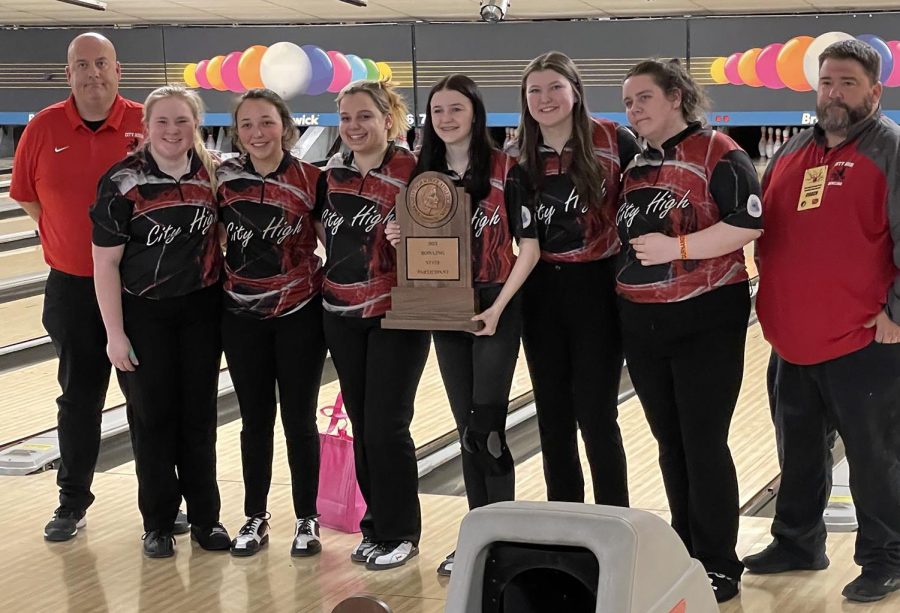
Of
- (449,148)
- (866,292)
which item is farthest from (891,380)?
(449,148)

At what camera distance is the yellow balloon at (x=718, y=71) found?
7.19 metres

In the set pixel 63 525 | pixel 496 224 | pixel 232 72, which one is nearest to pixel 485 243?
pixel 496 224

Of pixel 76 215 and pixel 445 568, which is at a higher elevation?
pixel 76 215

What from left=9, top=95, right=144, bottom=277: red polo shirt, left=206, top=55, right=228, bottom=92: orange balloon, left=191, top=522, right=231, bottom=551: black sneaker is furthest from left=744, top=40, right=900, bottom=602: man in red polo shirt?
left=206, top=55, right=228, bottom=92: orange balloon

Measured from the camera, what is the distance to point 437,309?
2.50m

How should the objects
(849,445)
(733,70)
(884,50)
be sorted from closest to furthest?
1. (849,445)
2. (884,50)
3. (733,70)

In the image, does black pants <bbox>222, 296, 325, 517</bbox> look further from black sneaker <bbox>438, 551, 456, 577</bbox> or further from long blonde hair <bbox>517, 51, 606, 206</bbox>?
long blonde hair <bbox>517, 51, 606, 206</bbox>

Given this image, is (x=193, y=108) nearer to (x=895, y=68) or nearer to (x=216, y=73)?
(x=895, y=68)

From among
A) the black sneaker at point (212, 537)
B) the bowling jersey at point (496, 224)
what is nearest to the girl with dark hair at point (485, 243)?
the bowling jersey at point (496, 224)

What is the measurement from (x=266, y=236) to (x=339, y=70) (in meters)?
5.37

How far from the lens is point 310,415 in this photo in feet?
9.17

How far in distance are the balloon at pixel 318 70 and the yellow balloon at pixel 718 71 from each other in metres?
2.40

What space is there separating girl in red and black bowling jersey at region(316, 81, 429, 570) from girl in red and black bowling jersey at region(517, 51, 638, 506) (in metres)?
0.29

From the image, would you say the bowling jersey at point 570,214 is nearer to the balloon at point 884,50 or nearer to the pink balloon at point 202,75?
the balloon at point 884,50
